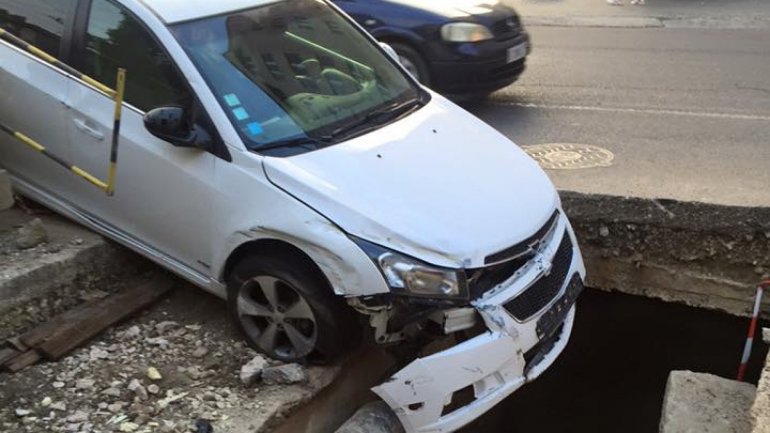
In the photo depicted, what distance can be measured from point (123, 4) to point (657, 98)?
6366 mm

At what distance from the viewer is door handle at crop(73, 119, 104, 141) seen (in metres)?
4.96

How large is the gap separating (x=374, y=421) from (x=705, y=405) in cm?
195

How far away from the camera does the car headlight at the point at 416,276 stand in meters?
3.99

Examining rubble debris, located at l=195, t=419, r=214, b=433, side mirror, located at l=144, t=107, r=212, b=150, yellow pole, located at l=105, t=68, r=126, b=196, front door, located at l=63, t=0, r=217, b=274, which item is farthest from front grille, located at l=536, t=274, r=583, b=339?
yellow pole, located at l=105, t=68, r=126, b=196

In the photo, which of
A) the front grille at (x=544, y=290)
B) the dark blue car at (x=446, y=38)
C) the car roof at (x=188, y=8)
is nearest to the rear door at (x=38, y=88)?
the car roof at (x=188, y=8)

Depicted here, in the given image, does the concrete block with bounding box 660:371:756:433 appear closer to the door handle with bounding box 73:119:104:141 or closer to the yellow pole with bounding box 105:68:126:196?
the yellow pole with bounding box 105:68:126:196

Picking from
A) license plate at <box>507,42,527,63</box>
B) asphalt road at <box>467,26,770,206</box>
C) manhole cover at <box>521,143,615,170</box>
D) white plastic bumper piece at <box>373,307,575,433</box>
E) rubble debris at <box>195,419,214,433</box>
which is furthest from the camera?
license plate at <box>507,42,527,63</box>

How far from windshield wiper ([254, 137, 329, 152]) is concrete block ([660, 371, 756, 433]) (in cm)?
252

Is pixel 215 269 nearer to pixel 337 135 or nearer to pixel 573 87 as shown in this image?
pixel 337 135

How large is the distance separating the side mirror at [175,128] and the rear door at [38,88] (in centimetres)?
102

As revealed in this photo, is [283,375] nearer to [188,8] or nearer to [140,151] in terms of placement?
[140,151]

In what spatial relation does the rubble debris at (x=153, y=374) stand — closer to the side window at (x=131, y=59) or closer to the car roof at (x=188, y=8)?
the side window at (x=131, y=59)

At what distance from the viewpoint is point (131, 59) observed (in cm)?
483

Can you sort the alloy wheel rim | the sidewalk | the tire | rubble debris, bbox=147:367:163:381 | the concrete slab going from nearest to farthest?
the concrete slab
the tire
the alloy wheel rim
rubble debris, bbox=147:367:163:381
the sidewalk
